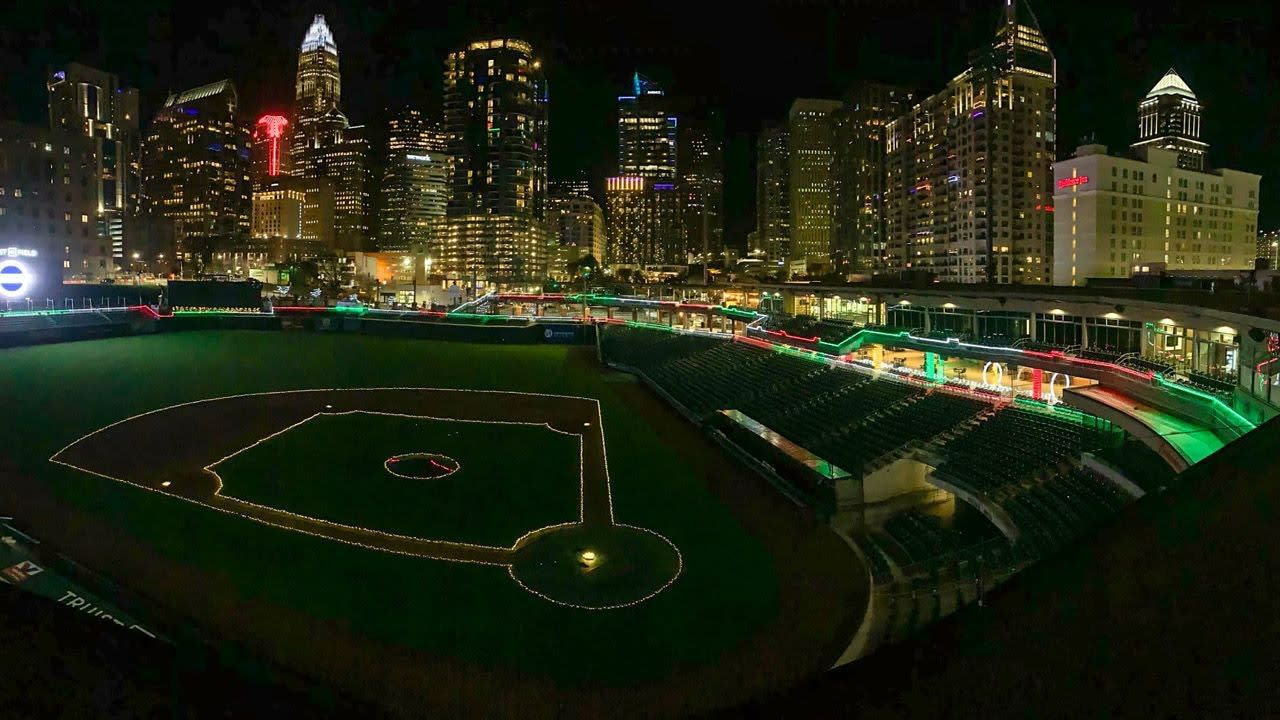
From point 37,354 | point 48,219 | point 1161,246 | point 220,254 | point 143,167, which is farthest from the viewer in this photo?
point 143,167

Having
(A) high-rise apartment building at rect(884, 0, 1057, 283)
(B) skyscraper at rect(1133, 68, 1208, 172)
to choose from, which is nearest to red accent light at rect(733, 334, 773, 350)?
(A) high-rise apartment building at rect(884, 0, 1057, 283)

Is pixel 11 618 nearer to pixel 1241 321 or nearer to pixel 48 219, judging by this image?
pixel 1241 321

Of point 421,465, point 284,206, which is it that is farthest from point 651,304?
point 284,206

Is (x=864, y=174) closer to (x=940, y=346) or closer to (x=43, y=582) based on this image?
(x=940, y=346)

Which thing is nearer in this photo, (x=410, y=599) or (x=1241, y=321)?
(x=410, y=599)

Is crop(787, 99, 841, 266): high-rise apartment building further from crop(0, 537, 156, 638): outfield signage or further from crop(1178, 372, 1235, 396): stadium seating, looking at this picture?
crop(0, 537, 156, 638): outfield signage

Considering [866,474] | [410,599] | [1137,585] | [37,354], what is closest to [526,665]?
[410,599]
